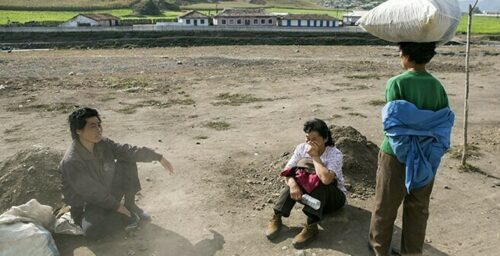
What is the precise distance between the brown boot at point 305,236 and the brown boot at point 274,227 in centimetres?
23

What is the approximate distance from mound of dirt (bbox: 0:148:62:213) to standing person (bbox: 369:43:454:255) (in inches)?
155

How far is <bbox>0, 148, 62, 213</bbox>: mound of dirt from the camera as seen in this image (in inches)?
211

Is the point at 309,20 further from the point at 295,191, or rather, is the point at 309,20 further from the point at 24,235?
the point at 24,235

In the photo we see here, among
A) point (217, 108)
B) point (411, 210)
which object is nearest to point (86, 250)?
point (411, 210)

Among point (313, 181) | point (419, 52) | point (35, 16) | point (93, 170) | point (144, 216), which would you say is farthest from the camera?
point (35, 16)

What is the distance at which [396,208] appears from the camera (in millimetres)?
4074

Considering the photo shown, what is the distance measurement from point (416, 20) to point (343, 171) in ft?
9.04

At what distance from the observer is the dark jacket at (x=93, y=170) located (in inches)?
183

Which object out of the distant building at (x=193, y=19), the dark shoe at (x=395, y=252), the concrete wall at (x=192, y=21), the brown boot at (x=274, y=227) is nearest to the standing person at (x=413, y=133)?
the dark shoe at (x=395, y=252)

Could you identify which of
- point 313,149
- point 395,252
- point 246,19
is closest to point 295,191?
point 313,149

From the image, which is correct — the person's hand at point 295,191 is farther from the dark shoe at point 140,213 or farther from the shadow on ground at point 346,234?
the dark shoe at point 140,213

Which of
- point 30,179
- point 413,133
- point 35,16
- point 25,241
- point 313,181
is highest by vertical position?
point 35,16

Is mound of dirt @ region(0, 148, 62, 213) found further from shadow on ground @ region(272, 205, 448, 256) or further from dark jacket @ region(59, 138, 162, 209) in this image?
shadow on ground @ region(272, 205, 448, 256)

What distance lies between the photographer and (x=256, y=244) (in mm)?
4832
